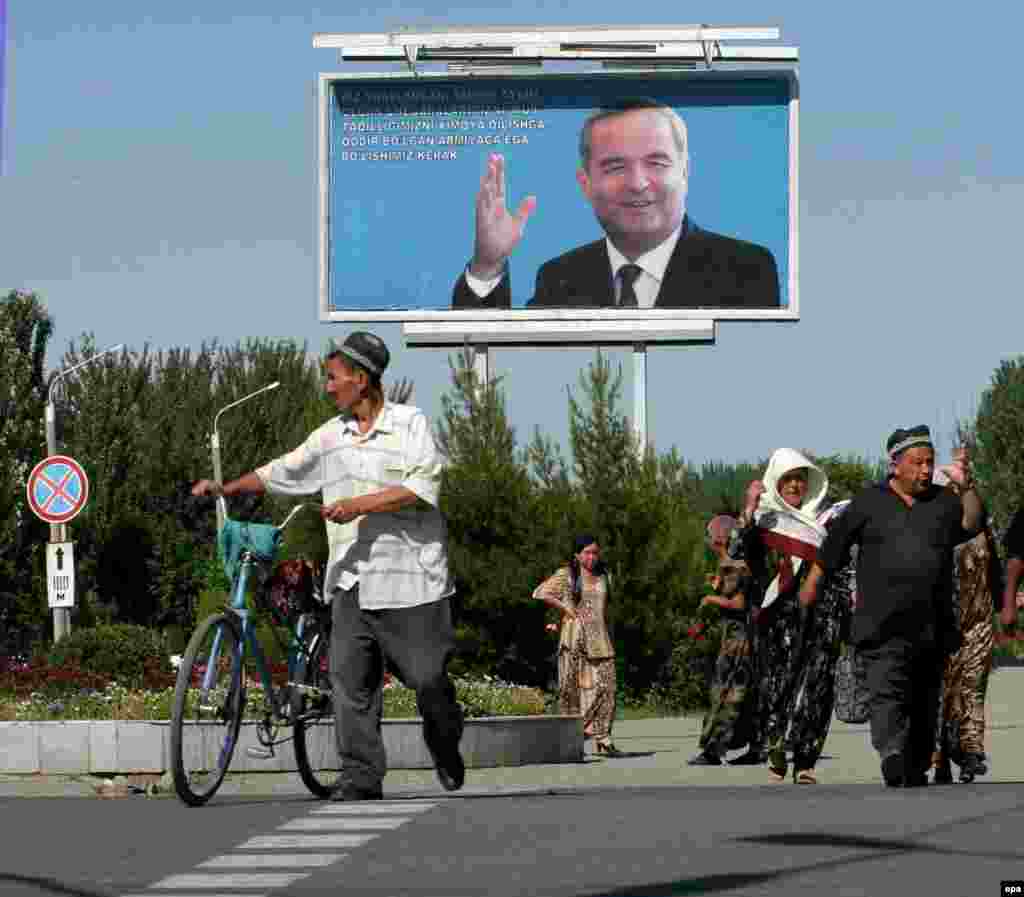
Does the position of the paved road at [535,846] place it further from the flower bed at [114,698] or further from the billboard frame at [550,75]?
the billboard frame at [550,75]

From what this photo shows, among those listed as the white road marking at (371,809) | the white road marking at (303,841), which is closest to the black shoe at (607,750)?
the white road marking at (371,809)

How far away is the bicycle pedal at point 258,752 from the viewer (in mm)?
12829

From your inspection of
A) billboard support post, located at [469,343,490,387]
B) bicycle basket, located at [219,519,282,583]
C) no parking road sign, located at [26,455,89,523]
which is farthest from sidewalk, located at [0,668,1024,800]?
billboard support post, located at [469,343,490,387]

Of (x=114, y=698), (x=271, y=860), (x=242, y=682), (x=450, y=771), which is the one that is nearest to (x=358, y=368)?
(x=242, y=682)

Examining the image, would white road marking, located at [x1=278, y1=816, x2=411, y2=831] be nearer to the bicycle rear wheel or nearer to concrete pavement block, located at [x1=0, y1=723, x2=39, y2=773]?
the bicycle rear wheel

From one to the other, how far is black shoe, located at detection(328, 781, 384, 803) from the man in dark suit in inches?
1236

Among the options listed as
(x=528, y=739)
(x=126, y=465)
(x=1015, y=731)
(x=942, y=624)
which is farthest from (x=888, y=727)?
(x=126, y=465)

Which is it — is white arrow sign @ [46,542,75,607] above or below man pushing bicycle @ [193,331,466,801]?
below

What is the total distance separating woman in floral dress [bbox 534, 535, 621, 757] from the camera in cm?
2227

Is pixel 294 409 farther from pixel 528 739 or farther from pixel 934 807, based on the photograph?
pixel 934 807

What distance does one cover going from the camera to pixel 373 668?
11.8m

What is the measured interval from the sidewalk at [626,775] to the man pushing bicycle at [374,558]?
600mm

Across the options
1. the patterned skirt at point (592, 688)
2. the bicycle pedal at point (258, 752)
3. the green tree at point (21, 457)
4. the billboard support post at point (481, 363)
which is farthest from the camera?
the green tree at point (21, 457)

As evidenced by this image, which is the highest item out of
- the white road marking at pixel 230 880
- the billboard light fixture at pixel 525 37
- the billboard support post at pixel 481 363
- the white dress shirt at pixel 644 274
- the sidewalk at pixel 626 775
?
the billboard light fixture at pixel 525 37
